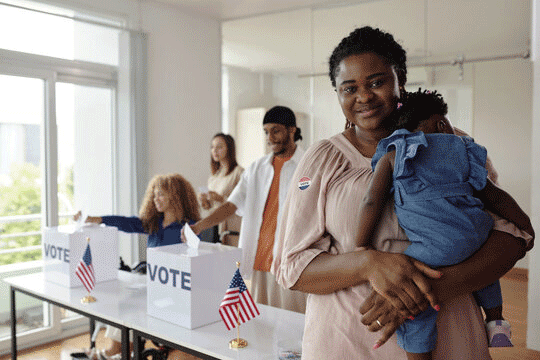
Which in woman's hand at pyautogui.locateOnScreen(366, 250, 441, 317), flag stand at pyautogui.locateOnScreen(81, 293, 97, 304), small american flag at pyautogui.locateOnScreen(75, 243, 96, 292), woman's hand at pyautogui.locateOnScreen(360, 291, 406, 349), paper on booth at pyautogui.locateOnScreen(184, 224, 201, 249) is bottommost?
flag stand at pyautogui.locateOnScreen(81, 293, 97, 304)

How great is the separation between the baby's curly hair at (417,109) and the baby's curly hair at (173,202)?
2279 mm

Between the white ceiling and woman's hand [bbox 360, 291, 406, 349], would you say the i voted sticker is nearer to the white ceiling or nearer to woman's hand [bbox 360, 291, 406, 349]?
woman's hand [bbox 360, 291, 406, 349]

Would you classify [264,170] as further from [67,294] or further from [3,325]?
[3,325]

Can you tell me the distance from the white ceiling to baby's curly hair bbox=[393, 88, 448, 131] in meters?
2.43

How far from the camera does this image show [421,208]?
0.93 meters

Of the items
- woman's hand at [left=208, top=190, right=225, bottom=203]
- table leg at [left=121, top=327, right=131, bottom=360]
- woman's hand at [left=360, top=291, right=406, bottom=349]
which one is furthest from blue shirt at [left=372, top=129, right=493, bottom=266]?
woman's hand at [left=208, top=190, right=225, bottom=203]

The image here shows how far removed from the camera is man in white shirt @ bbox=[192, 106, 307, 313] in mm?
3090

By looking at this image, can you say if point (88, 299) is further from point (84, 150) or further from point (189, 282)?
point (84, 150)

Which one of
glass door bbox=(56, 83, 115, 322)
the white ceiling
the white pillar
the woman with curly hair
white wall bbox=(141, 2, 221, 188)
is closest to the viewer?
the woman with curly hair

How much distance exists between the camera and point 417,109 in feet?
3.71

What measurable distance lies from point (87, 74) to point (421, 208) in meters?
3.93

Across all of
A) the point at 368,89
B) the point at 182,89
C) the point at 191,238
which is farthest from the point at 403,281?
the point at 182,89

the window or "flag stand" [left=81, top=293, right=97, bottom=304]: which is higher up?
the window

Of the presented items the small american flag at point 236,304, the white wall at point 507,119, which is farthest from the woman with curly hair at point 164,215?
the white wall at point 507,119
